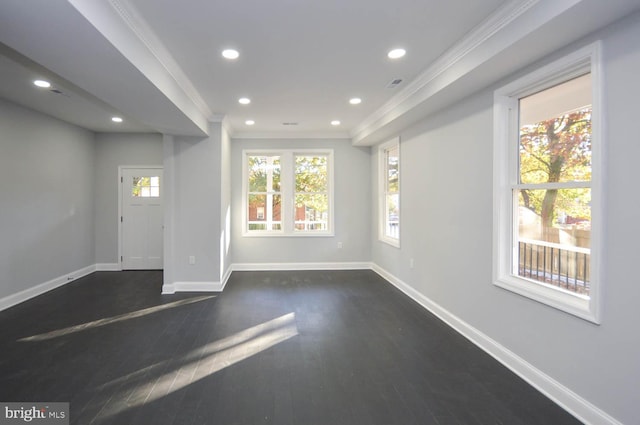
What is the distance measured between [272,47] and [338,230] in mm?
4041

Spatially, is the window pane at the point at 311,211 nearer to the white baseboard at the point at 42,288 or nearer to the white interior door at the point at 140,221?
the white interior door at the point at 140,221

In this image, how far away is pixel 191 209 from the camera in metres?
4.86

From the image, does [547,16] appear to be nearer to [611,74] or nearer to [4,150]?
[611,74]

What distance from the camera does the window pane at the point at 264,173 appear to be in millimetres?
6277

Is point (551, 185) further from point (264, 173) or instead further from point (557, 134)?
point (264, 173)

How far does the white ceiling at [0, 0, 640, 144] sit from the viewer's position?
1.91 m

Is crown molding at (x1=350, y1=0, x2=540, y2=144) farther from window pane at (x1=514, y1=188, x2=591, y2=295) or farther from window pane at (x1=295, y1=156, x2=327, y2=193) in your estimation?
window pane at (x1=295, y1=156, x2=327, y2=193)

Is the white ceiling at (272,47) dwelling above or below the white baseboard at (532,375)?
above

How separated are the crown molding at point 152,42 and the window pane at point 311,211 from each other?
2.93 meters

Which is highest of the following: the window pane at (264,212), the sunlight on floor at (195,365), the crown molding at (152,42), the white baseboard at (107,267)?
the crown molding at (152,42)

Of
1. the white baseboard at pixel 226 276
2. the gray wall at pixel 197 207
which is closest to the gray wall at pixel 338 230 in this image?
the white baseboard at pixel 226 276

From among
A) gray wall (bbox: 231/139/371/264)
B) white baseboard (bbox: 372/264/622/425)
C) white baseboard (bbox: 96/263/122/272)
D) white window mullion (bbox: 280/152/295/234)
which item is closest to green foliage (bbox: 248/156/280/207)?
white window mullion (bbox: 280/152/295/234)

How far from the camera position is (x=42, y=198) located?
478cm

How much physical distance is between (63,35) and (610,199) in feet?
10.7
